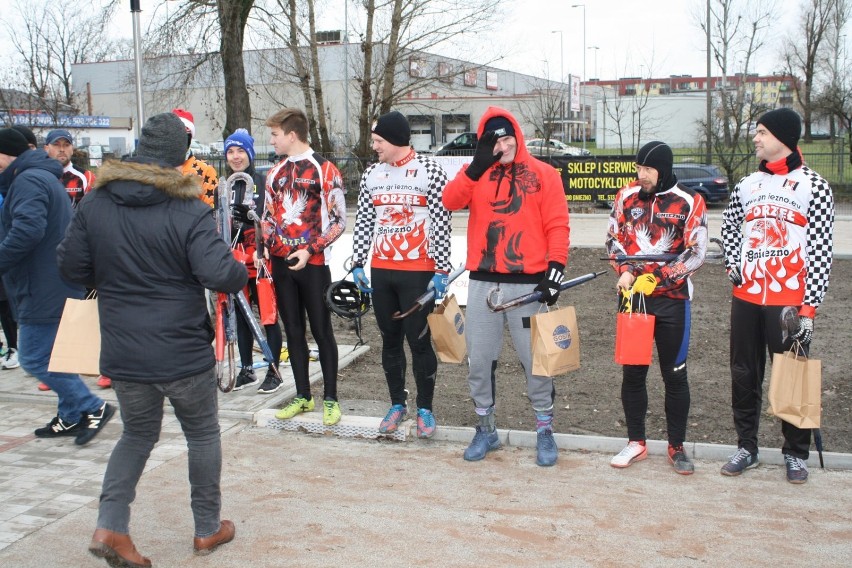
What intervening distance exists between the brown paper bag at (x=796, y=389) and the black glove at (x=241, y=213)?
3.96 metres

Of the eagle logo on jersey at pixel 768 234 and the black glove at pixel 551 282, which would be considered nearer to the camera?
the eagle logo on jersey at pixel 768 234

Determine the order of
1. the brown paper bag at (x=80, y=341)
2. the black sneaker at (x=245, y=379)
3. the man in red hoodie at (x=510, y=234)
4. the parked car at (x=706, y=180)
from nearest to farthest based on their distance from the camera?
the brown paper bag at (x=80, y=341)
the man in red hoodie at (x=510, y=234)
the black sneaker at (x=245, y=379)
the parked car at (x=706, y=180)

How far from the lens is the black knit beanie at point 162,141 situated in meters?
3.81

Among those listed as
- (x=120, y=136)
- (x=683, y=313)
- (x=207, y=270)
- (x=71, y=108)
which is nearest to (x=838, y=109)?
(x=71, y=108)

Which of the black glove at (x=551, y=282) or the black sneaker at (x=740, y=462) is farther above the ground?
the black glove at (x=551, y=282)

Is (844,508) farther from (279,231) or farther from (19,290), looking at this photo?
(19,290)

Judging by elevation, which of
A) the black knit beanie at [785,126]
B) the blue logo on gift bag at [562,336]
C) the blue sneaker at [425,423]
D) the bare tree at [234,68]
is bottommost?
the blue sneaker at [425,423]

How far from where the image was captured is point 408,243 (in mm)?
5398

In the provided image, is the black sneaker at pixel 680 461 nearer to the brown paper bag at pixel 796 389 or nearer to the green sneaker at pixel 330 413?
the brown paper bag at pixel 796 389

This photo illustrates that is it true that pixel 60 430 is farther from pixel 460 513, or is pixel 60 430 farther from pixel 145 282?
pixel 460 513

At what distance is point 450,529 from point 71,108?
93.1 feet

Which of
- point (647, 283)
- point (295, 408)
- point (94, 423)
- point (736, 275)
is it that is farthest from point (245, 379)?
point (736, 275)

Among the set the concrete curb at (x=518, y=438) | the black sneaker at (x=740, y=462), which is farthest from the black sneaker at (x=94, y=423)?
the black sneaker at (x=740, y=462)

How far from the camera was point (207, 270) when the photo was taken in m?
3.65
